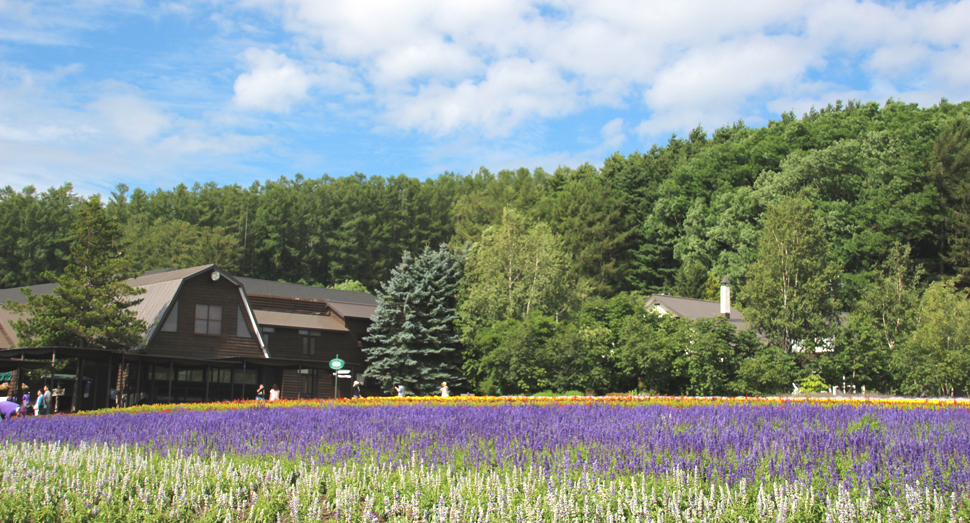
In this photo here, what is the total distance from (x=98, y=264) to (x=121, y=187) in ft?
251

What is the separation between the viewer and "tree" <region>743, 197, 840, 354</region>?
119 feet

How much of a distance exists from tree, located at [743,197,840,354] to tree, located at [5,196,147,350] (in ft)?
89.6

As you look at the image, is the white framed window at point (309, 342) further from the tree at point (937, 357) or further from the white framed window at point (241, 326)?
the tree at point (937, 357)

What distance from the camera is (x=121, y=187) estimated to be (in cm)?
10062

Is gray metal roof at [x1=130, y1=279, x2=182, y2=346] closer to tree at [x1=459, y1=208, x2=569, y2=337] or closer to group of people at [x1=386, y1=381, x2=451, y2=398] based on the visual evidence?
group of people at [x1=386, y1=381, x2=451, y2=398]

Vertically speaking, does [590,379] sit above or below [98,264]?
below

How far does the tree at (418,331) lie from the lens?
4038 centimetres

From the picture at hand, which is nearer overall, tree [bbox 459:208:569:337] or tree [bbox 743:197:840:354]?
tree [bbox 743:197:840:354]

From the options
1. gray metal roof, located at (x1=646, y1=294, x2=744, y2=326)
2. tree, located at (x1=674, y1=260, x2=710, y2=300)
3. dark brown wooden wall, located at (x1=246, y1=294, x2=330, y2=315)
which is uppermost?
tree, located at (x1=674, y1=260, x2=710, y2=300)

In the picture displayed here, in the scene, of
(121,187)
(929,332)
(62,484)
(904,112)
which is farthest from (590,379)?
(121,187)

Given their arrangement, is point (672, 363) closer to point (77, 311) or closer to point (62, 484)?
point (77, 311)

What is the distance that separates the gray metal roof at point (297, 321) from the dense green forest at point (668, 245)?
732 centimetres

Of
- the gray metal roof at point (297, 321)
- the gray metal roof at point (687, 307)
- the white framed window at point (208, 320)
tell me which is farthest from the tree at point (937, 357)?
the white framed window at point (208, 320)

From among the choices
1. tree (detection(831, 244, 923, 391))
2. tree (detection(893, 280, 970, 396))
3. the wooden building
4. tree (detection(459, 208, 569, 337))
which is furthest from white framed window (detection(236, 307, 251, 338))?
tree (detection(893, 280, 970, 396))
